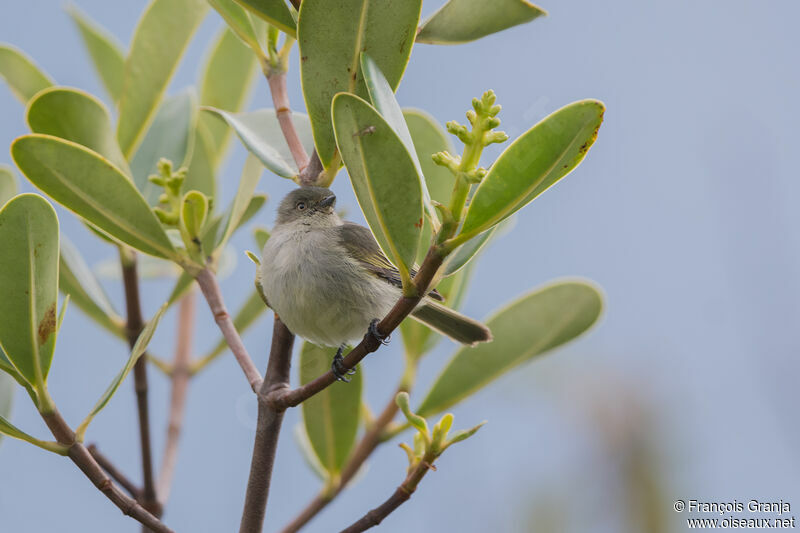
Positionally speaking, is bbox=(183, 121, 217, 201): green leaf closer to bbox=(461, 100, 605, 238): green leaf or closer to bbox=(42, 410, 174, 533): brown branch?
bbox=(42, 410, 174, 533): brown branch

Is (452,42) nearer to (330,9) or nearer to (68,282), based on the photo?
(330,9)

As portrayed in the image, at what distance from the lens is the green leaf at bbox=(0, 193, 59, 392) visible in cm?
177

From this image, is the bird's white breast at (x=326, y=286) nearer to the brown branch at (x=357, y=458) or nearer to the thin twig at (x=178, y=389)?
the thin twig at (x=178, y=389)

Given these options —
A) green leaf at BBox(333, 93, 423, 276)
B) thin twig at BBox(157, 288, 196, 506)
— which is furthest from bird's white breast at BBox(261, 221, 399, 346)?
green leaf at BBox(333, 93, 423, 276)

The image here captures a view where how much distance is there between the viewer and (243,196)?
2326 mm

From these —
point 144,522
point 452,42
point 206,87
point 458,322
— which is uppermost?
point 206,87

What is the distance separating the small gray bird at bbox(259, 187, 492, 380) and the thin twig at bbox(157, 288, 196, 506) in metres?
0.30

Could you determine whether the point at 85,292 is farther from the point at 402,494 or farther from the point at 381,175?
the point at 381,175

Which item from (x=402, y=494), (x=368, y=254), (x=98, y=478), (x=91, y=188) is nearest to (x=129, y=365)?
(x=98, y=478)

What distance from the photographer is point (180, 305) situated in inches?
120

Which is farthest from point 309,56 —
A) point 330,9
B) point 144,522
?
point 144,522

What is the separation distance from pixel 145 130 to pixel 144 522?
1270 millimetres

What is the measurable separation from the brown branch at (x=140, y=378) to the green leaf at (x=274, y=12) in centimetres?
79

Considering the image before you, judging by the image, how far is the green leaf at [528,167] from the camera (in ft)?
4.99
